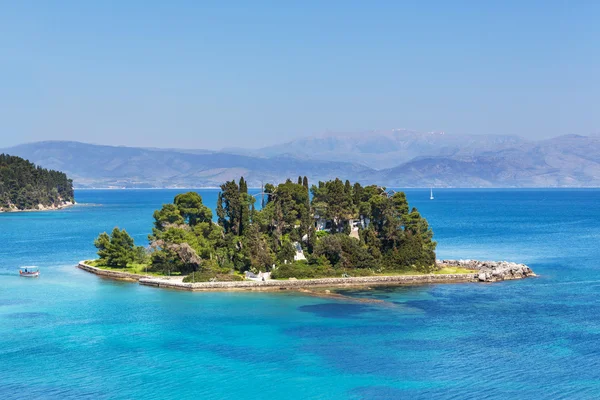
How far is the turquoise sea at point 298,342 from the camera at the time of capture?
42719 millimetres

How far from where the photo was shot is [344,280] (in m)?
76.8

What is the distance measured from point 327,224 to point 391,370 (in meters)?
47.0

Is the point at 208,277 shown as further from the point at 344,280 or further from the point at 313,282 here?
the point at 344,280

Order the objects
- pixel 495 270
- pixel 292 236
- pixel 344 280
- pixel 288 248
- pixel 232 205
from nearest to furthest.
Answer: pixel 344 280 → pixel 288 248 → pixel 495 270 → pixel 292 236 → pixel 232 205

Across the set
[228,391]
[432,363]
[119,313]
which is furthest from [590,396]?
[119,313]

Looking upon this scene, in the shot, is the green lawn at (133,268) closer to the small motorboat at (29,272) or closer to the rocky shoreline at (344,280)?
the rocky shoreline at (344,280)

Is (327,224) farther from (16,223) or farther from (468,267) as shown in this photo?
(16,223)

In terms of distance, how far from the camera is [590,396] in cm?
4109

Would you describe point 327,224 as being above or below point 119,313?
above

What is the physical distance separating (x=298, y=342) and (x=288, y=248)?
92.3ft

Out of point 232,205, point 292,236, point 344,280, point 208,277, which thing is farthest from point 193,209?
point 344,280

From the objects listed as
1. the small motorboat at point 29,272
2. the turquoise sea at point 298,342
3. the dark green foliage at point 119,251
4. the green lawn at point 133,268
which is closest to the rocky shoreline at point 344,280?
the green lawn at point 133,268

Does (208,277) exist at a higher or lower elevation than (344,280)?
higher

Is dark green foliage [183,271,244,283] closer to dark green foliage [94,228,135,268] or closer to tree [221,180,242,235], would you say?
tree [221,180,242,235]
